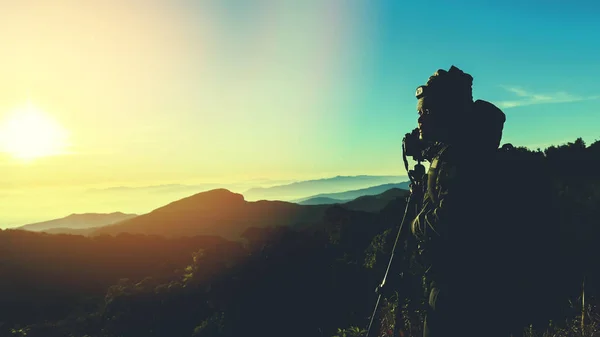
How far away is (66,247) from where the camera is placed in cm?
6225

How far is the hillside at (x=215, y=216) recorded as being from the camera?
117750 millimetres

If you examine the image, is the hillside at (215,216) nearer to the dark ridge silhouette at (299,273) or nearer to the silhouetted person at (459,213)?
the dark ridge silhouette at (299,273)

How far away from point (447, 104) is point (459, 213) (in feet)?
3.86

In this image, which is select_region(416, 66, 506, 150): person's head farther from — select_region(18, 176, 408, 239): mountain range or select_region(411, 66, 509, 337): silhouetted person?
select_region(18, 176, 408, 239): mountain range

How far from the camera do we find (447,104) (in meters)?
4.27

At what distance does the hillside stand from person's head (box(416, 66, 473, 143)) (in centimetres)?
10617

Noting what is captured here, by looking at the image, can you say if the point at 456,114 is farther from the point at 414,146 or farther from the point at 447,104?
the point at 414,146

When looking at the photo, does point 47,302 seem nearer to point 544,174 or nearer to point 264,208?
point 544,174

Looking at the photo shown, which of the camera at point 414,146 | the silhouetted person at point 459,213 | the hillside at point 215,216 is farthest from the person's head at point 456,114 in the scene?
the hillside at point 215,216

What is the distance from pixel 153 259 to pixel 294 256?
44.9 meters

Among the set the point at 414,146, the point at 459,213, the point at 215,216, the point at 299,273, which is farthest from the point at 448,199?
the point at 215,216

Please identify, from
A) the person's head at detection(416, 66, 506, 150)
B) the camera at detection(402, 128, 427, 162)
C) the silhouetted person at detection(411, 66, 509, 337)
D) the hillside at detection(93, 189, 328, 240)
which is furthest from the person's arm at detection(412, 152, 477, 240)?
the hillside at detection(93, 189, 328, 240)

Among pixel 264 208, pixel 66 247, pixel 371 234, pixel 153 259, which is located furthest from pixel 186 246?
pixel 264 208

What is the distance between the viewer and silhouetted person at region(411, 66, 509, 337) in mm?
4039
